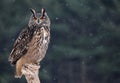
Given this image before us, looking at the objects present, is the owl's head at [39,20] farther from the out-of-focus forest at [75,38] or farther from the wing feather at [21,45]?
the out-of-focus forest at [75,38]

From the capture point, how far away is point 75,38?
17.2 meters

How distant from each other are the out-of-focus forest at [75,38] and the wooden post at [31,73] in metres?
8.10

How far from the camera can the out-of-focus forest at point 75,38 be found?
16172 mm

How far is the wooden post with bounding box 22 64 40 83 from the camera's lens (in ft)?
24.3

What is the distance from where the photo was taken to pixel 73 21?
17.1 m

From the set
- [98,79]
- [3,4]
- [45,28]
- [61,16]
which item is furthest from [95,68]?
[45,28]

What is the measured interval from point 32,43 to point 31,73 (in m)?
0.68

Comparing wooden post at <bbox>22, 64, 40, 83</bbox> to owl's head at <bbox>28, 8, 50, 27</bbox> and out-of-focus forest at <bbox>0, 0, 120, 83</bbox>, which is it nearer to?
owl's head at <bbox>28, 8, 50, 27</bbox>

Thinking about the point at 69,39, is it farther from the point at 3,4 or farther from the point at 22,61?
the point at 22,61

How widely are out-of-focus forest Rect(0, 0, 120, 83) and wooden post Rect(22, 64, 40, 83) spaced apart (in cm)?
810

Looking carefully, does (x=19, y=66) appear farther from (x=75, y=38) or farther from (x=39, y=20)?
(x=75, y=38)

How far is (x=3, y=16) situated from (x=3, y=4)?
280mm

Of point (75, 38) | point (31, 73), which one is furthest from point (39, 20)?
point (75, 38)

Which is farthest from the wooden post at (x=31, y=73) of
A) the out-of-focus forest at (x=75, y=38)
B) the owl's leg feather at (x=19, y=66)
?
the out-of-focus forest at (x=75, y=38)
